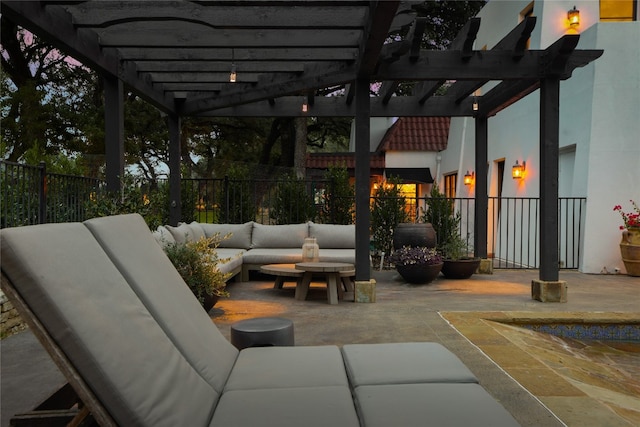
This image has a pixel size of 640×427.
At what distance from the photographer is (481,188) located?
8258 millimetres

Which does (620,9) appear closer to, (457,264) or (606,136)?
(606,136)

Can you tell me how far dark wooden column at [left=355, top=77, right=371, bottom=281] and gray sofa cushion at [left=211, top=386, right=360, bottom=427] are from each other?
4.00 meters

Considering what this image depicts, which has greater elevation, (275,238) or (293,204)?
(293,204)

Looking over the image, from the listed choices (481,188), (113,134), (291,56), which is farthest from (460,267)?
(113,134)

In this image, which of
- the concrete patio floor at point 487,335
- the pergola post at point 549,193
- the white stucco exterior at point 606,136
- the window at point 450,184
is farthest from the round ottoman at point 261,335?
the window at point 450,184

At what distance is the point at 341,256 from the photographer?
6.84 m

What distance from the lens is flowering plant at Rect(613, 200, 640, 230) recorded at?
7676 mm

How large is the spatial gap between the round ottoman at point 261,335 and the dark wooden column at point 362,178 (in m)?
3.27

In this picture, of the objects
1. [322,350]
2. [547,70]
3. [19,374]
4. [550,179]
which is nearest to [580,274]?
[550,179]

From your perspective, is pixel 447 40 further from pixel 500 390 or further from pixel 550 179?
pixel 500 390

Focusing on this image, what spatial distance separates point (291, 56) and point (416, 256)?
132 inches

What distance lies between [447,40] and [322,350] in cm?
1405

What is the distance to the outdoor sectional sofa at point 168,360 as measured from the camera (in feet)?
3.82

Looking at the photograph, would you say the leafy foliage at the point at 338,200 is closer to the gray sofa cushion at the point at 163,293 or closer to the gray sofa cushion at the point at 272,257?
the gray sofa cushion at the point at 272,257
